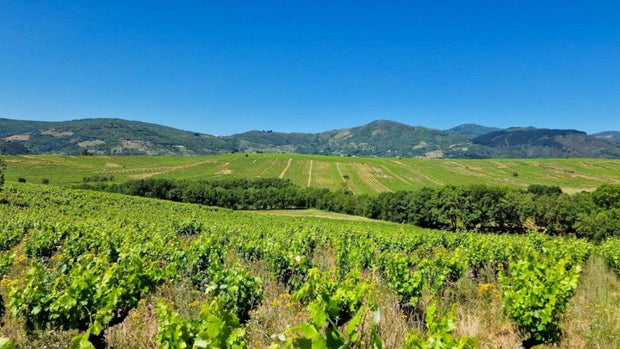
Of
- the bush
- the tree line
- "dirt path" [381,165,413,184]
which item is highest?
the bush

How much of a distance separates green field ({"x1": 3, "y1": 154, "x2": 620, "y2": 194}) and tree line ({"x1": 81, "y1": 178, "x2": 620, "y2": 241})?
66.8 ft

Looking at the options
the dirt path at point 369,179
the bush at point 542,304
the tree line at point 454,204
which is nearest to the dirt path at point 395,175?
the dirt path at point 369,179

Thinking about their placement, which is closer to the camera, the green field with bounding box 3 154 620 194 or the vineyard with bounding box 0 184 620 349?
the vineyard with bounding box 0 184 620 349

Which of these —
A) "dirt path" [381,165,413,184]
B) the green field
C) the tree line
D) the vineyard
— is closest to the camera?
the vineyard

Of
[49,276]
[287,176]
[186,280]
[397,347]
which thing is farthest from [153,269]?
[287,176]

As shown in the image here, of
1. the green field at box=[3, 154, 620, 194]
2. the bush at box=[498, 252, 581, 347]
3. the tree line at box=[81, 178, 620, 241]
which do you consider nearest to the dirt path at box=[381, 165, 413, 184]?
the green field at box=[3, 154, 620, 194]

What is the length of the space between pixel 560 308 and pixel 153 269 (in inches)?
358

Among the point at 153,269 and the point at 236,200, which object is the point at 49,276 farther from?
the point at 236,200

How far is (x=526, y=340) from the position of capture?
664 cm

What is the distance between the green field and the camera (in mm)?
112000

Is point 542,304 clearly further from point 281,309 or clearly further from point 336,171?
point 336,171

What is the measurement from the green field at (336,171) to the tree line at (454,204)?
20352mm

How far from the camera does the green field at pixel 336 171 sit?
112 metres

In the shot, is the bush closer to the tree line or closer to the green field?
the tree line
